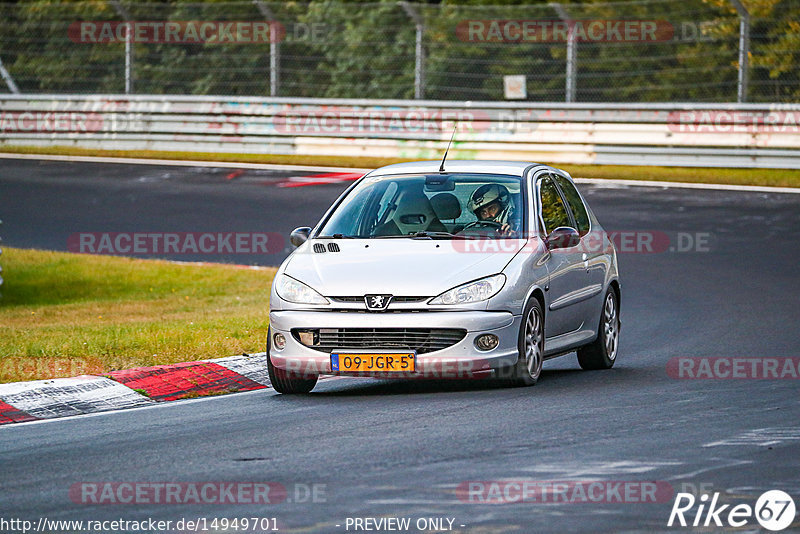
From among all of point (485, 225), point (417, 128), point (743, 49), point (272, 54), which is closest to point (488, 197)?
point (485, 225)

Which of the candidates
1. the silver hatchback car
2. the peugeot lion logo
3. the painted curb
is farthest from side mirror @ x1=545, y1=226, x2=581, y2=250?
the painted curb

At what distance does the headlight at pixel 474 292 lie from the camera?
30.6 feet

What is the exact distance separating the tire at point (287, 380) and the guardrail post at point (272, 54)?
18.9 m

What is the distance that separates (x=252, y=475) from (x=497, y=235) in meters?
3.60

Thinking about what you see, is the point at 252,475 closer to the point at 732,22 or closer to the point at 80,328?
the point at 80,328

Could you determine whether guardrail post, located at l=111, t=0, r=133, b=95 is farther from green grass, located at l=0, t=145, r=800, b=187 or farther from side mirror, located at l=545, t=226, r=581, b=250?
side mirror, located at l=545, t=226, r=581, b=250

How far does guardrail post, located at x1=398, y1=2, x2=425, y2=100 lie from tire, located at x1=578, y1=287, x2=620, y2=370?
15.9 m

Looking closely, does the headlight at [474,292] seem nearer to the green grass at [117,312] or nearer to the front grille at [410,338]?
the front grille at [410,338]

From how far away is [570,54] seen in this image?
1003 inches

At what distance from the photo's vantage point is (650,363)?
37.1 feet

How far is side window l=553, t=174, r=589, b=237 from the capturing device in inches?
448

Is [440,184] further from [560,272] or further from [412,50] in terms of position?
[412,50]

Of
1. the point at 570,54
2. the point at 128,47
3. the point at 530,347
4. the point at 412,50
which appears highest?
the point at 128,47

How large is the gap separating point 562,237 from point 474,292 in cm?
118
